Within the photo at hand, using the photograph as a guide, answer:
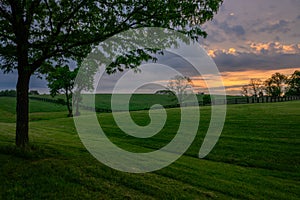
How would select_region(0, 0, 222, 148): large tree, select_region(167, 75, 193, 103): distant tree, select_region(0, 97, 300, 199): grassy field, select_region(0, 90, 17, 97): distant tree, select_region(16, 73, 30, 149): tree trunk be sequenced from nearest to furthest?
1. select_region(0, 97, 300, 199): grassy field
2. select_region(0, 0, 222, 148): large tree
3. select_region(16, 73, 30, 149): tree trunk
4. select_region(167, 75, 193, 103): distant tree
5. select_region(0, 90, 17, 97): distant tree

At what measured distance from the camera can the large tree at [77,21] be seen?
10484mm

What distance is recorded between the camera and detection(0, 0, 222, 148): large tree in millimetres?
10484

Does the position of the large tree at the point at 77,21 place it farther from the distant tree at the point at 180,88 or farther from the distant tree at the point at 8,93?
the distant tree at the point at 8,93

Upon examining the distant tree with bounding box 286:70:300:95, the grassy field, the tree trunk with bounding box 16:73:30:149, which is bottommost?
the grassy field

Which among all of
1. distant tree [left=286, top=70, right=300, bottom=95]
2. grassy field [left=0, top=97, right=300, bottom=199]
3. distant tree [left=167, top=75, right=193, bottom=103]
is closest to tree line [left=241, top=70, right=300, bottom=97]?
distant tree [left=286, top=70, right=300, bottom=95]

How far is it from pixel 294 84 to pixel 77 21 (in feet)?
399

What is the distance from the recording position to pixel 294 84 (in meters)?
112

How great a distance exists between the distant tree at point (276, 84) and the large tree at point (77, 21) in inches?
4810

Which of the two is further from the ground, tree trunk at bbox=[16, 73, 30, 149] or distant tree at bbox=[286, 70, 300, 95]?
distant tree at bbox=[286, 70, 300, 95]

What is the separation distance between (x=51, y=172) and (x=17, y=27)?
7.10m

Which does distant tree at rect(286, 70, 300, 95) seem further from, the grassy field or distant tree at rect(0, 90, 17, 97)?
distant tree at rect(0, 90, 17, 97)

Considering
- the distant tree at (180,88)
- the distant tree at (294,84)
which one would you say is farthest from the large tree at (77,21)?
the distant tree at (294,84)

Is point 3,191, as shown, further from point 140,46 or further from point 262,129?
point 262,129

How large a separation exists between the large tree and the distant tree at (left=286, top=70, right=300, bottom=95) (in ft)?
387
